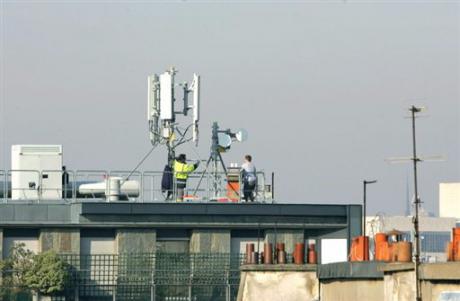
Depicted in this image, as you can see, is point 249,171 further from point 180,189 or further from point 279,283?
point 279,283

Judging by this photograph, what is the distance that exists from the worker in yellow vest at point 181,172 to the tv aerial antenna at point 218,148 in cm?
44

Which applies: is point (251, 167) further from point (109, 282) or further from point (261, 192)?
point (109, 282)

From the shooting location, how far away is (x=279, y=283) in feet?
115

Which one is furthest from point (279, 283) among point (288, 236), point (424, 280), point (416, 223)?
point (288, 236)

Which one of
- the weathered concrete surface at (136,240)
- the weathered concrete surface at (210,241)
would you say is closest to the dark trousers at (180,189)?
the weathered concrete surface at (210,241)

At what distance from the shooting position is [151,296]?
49.2 metres

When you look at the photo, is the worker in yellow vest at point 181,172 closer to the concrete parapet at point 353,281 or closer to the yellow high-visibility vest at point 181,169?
the yellow high-visibility vest at point 181,169

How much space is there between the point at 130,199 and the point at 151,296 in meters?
3.54

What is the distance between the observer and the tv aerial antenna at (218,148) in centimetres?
5175

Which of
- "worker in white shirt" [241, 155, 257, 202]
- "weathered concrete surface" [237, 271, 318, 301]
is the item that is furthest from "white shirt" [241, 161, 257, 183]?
"weathered concrete surface" [237, 271, 318, 301]

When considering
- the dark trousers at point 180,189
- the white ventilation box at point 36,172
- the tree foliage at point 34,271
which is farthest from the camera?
the white ventilation box at point 36,172

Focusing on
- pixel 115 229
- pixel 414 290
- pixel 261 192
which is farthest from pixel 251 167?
pixel 414 290

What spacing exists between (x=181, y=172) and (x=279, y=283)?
642 inches

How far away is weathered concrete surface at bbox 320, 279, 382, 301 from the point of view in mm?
28125
